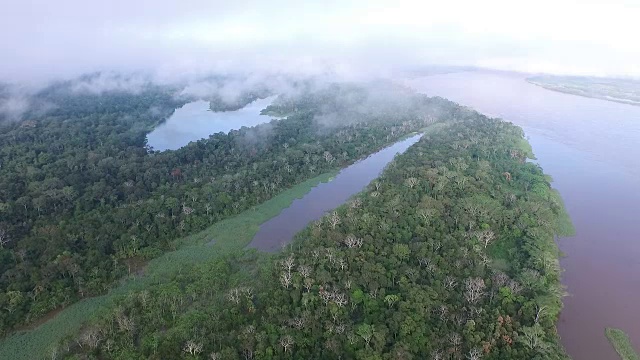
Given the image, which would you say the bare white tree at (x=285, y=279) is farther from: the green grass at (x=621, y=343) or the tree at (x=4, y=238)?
the tree at (x=4, y=238)

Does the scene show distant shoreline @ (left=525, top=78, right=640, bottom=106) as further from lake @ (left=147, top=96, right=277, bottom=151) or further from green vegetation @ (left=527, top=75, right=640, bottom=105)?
lake @ (left=147, top=96, right=277, bottom=151)

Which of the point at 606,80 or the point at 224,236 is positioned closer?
the point at 224,236

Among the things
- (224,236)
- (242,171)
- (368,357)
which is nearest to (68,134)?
(242,171)

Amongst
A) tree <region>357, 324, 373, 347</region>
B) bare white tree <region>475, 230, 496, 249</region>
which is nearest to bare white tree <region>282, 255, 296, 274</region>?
tree <region>357, 324, 373, 347</region>

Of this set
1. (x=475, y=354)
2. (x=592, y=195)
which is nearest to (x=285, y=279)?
(x=475, y=354)

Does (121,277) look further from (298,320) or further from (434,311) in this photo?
(434,311)

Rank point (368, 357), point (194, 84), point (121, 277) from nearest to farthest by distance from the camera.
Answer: point (368, 357)
point (121, 277)
point (194, 84)
